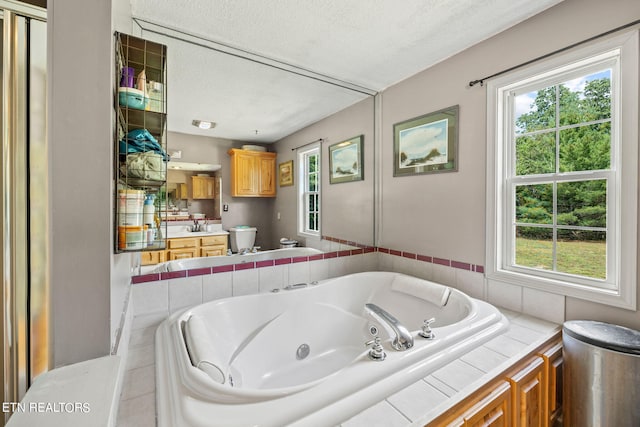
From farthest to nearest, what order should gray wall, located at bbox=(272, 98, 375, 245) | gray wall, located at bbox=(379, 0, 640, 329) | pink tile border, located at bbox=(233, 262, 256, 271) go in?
gray wall, located at bbox=(272, 98, 375, 245) → pink tile border, located at bbox=(233, 262, 256, 271) → gray wall, located at bbox=(379, 0, 640, 329)

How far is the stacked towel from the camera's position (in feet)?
3.05

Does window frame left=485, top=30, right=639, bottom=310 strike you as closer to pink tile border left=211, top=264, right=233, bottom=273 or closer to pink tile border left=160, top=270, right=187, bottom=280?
pink tile border left=211, top=264, right=233, bottom=273

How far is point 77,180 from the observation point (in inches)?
27.9

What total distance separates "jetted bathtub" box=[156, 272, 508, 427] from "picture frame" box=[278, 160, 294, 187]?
807 mm

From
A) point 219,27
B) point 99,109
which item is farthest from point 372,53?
point 99,109

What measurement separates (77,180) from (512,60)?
2184 mm

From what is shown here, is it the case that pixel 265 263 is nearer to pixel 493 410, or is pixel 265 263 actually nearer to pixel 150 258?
pixel 150 258

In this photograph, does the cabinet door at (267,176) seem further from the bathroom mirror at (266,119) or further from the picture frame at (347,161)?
the picture frame at (347,161)

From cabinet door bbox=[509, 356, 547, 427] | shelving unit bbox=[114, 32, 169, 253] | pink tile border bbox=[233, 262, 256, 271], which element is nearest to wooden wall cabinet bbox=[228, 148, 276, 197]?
pink tile border bbox=[233, 262, 256, 271]

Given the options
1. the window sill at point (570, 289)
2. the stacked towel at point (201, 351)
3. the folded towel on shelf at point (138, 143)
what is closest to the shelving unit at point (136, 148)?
the folded towel on shelf at point (138, 143)

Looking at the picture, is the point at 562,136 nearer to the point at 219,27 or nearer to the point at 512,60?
the point at 512,60

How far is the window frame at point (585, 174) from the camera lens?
1190 mm

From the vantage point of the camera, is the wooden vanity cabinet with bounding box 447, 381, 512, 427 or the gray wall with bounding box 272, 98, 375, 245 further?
the gray wall with bounding box 272, 98, 375, 245

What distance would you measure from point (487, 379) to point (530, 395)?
345 millimetres
